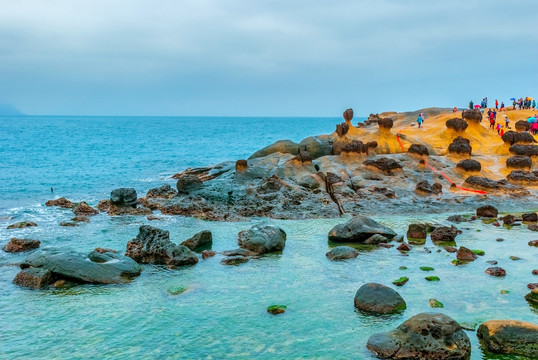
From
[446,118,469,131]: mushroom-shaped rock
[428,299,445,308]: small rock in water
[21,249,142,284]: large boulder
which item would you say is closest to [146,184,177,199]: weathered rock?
[21,249,142,284]: large boulder

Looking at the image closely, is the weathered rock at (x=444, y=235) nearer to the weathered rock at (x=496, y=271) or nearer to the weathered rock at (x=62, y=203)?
the weathered rock at (x=496, y=271)

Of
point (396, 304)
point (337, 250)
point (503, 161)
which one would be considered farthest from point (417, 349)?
point (503, 161)

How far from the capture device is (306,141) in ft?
166

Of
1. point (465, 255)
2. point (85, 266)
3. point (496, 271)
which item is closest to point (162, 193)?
point (85, 266)

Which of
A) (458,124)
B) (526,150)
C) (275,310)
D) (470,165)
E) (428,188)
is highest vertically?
(458,124)

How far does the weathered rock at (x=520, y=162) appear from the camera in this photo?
4016 cm

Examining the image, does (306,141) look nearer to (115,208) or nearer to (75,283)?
(115,208)

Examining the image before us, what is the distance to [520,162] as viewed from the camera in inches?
1582

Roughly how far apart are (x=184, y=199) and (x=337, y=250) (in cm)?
1510

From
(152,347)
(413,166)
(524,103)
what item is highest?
(524,103)

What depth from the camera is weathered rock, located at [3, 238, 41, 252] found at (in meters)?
24.4

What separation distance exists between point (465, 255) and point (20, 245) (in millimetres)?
21745

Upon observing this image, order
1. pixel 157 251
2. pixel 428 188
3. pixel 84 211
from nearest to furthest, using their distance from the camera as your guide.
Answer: pixel 157 251, pixel 84 211, pixel 428 188

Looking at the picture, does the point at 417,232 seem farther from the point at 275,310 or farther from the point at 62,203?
the point at 62,203
